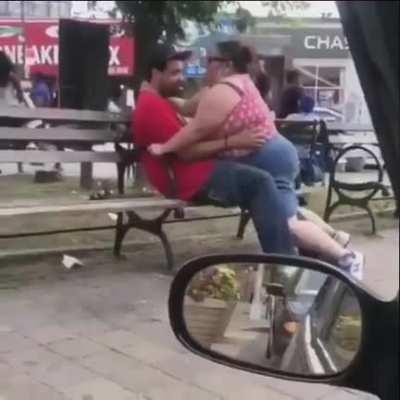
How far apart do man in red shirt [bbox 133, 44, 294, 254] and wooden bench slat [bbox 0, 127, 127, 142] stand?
37cm

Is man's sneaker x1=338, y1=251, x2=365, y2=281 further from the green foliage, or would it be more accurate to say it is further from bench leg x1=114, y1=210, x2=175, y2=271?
the green foliage

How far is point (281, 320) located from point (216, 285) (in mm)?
324

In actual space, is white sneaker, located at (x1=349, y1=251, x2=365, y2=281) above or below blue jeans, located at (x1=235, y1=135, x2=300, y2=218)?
below

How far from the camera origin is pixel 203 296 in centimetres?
207

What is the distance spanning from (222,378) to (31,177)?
3.00 m

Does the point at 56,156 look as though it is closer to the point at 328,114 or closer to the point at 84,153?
the point at 84,153

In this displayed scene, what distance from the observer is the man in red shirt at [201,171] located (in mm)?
A: 5234

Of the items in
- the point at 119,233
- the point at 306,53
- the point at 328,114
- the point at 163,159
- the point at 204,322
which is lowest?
the point at 119,233

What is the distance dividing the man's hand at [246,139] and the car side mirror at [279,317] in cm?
332

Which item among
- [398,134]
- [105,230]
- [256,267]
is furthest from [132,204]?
[398,134]

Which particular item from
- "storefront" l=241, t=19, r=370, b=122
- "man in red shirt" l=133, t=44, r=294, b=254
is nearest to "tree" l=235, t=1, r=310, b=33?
"storefront" l=241, t=19, r=370, b=122

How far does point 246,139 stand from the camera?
17.9ft

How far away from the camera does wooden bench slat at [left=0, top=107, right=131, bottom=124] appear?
6.05 metres

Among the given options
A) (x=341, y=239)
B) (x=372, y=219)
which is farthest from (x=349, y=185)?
(x=341, y=239)
